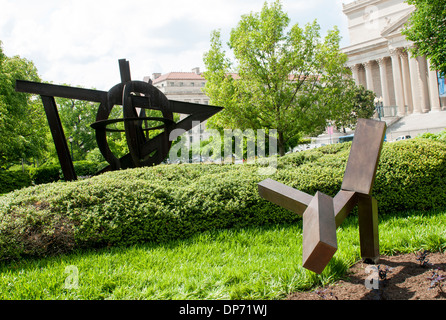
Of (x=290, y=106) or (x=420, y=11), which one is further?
(x=420, y=11)

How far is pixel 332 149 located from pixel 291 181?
425 cm

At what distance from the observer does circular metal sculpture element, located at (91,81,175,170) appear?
9.95 metres

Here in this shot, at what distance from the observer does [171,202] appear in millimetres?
6184

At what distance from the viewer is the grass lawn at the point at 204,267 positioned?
12.1 ft

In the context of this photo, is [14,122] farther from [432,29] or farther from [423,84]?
[423,84]

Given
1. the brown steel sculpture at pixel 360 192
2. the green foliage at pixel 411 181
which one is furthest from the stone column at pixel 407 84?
the brown steel sculpture at pixel 360 192

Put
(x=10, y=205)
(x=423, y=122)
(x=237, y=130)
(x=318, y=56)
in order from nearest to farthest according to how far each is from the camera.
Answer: (x=10, y=205) < (x=318, y=56) < (x=237, y=130) < (x=423, y=122)

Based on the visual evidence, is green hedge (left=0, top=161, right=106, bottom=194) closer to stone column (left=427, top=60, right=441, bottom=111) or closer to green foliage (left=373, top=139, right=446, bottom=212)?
green foliage (left=373, top=139, right=446, bottom=212)

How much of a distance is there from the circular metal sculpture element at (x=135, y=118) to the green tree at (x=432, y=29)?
53.4 ft

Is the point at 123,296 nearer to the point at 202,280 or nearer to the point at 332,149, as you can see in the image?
the point at 202,280

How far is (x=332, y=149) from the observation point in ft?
35.1

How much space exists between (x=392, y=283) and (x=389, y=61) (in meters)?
63.3
